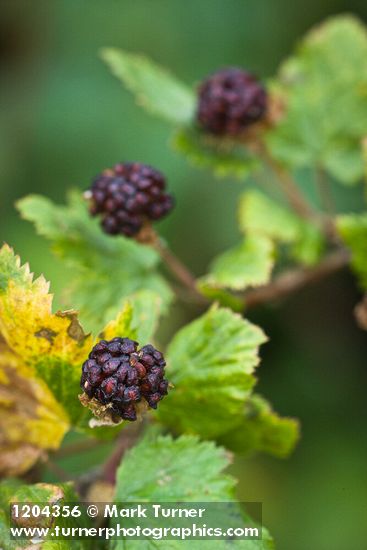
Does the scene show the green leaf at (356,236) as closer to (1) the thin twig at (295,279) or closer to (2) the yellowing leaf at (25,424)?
(1) the thin twig at (295,279)

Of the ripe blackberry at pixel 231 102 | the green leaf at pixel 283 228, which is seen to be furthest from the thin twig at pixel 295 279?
the ripe blackberry at pixel 231 102

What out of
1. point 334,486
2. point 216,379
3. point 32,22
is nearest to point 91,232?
point 216,379

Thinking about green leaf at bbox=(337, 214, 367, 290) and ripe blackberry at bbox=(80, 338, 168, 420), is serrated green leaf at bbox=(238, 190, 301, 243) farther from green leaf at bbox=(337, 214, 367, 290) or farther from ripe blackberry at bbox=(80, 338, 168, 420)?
ripe blackberry at bbox=(80, 338, 168, 420)

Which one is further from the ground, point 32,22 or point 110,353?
point 32,22

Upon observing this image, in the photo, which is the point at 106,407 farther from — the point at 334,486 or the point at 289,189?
the point at 334,486

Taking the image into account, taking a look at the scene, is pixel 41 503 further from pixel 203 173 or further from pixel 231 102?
pixel 203 173

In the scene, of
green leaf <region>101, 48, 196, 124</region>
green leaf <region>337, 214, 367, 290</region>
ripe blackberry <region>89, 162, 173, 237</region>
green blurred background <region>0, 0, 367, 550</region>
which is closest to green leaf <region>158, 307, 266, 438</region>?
ripe blackberry <region>89, 162, 173, 237</region>

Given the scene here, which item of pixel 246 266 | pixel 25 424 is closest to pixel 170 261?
pixel 246 266
